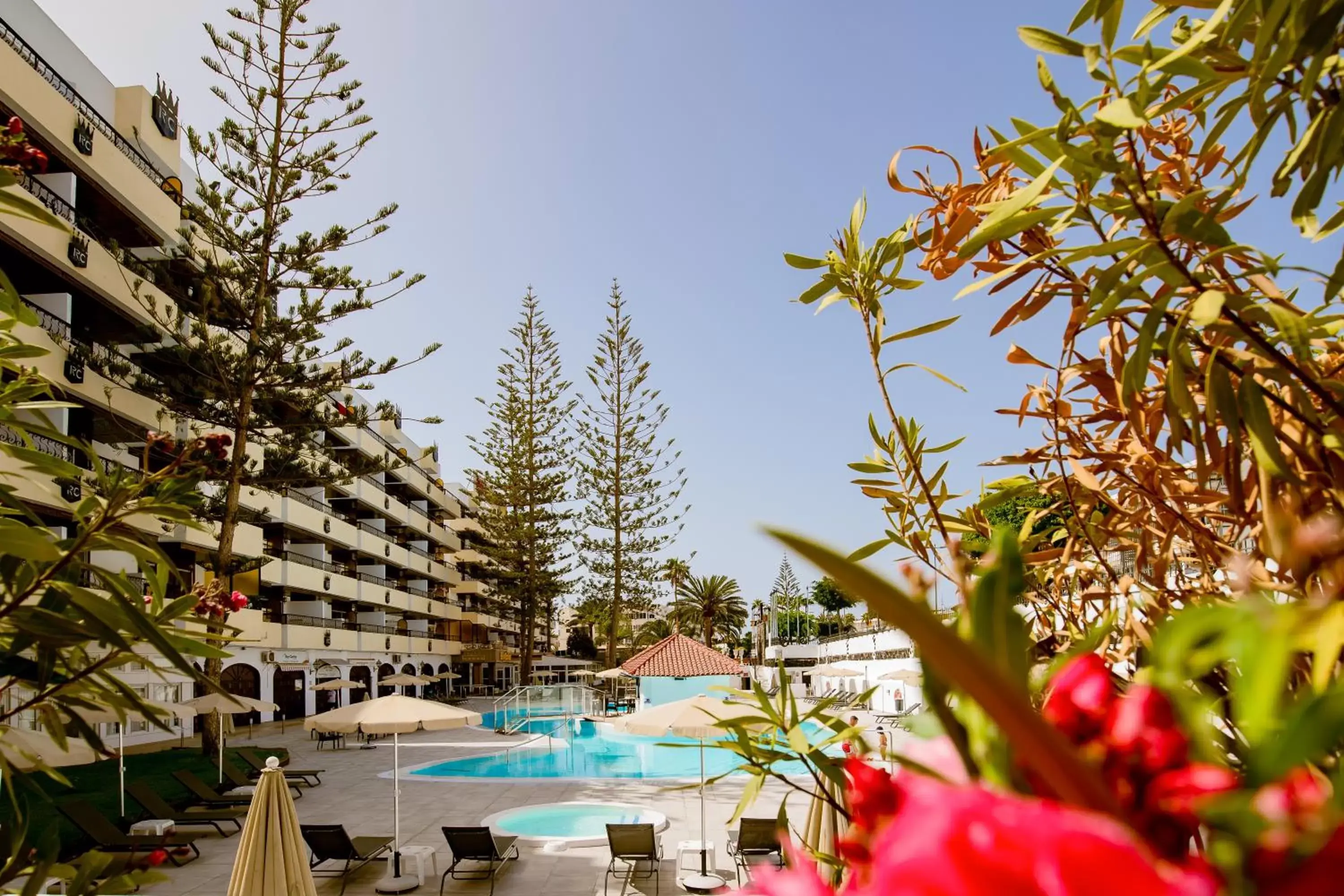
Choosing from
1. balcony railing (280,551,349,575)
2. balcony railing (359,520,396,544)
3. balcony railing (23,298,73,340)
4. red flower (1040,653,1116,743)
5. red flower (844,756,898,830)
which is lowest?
red flower (844,756,898,830)

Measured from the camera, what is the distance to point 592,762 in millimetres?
19609

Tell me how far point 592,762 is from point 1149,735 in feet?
67.5

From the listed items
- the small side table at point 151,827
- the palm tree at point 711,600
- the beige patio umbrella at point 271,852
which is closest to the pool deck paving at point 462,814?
the small side table at point 151,827

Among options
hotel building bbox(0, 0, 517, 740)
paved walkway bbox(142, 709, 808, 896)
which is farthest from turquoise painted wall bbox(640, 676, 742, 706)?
paved walkway bbox(142, 709, 808, 896)

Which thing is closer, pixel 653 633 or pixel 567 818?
pixel 567 818

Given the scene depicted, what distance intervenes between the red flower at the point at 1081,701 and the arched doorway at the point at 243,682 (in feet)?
83.5

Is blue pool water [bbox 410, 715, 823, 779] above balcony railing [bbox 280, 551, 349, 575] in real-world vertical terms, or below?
below

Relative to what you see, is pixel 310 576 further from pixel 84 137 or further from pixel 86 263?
pixel 84 137

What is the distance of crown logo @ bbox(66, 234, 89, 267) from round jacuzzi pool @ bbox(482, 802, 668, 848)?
1093 cm

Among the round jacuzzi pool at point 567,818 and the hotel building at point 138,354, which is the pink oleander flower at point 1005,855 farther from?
the round jacuzzi pool at point 567,818

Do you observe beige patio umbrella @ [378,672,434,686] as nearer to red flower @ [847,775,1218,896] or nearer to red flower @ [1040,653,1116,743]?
red flower @ [1040,653,1116,743]

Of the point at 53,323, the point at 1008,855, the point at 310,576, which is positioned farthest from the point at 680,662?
the point at 1008,855

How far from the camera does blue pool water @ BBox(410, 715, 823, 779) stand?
1658 centimetres

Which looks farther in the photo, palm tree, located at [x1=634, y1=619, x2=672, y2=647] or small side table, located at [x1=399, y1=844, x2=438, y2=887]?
palm tree, located at [x1=634, y1=619, x2=672, y2=647]
